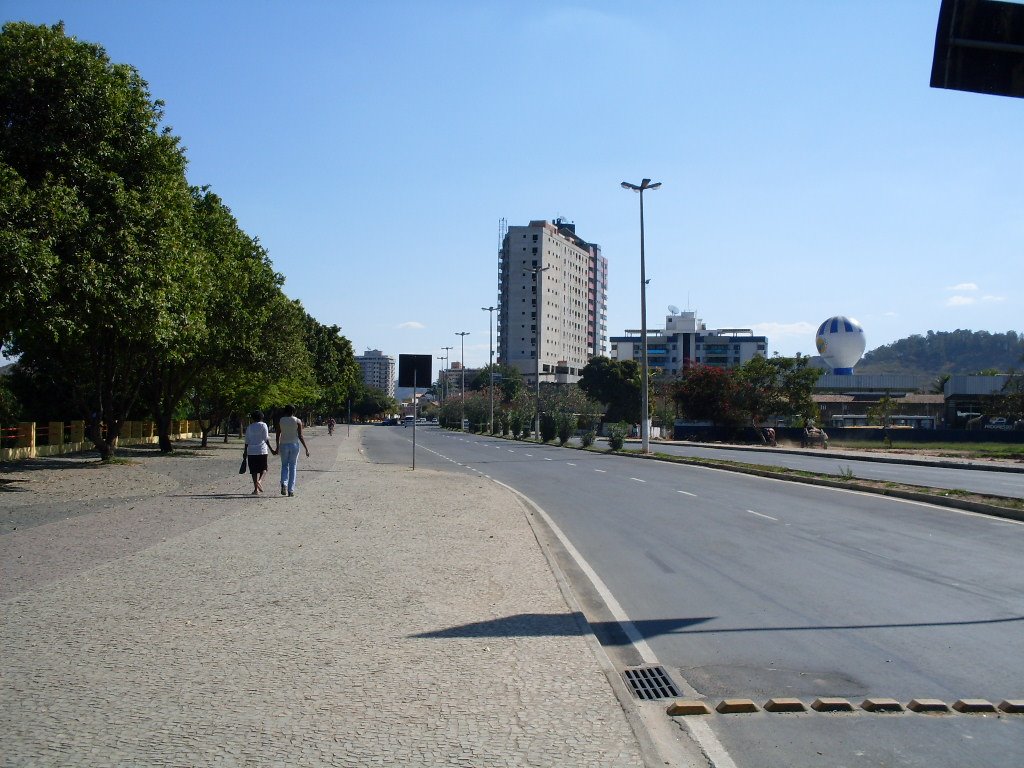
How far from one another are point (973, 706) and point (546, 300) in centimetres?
14950

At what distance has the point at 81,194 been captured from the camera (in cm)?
2025

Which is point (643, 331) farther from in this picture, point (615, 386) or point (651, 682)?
point (615, 386)

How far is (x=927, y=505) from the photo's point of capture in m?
18.7

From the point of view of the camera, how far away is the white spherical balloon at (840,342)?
288 ft

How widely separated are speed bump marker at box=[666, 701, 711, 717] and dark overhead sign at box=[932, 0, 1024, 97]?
515cm

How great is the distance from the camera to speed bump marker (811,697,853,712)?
588cm

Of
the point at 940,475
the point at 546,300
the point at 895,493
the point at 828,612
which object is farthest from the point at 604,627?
the point at 546,300

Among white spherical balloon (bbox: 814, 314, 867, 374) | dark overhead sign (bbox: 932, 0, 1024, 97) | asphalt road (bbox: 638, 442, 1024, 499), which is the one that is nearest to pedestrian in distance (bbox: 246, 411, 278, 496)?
dark overhead sign (bbox: 932, 0, 1024, 97)

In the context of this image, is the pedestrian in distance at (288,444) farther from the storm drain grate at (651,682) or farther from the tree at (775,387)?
the tree at (775,387)

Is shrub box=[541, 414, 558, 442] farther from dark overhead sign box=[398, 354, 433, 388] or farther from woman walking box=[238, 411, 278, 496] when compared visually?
woman walking box=[238, 411, 278, 496]

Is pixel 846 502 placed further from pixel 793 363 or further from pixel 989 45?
pixel 793 363

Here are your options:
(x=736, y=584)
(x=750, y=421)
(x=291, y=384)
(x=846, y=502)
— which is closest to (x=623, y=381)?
(x=750, y=421)

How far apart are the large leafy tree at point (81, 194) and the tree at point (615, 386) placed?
8492 centimetres

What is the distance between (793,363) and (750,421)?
495 cm
